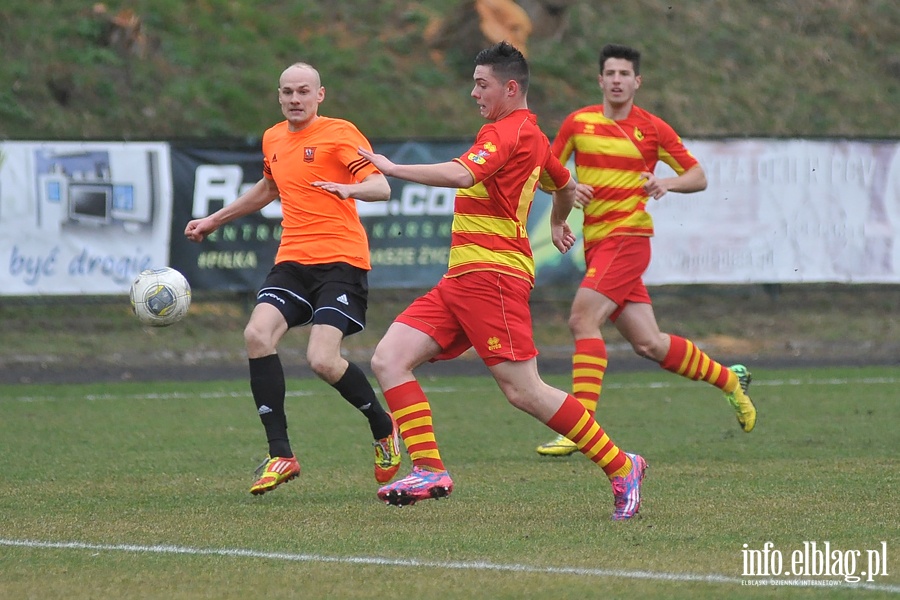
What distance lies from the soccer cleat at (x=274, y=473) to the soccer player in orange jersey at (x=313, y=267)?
0.15 metres

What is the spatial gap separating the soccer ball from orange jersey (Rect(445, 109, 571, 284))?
183cm

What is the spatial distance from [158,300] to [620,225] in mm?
2941

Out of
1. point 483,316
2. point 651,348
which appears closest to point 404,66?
point 651,348

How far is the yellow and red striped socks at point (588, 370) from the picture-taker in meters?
8.29

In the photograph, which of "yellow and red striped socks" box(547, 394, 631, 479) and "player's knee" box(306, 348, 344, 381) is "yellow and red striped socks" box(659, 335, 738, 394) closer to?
"player's knee" box(306, 348, 344, 381)

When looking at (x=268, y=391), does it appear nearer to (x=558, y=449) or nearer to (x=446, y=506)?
(x=446, y=506)

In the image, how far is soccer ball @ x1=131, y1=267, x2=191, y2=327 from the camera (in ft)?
23.6

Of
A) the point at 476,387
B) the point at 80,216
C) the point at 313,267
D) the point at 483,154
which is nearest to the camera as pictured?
the point at 483,154

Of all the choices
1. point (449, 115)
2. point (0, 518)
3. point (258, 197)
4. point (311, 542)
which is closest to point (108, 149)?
point (449, 115)

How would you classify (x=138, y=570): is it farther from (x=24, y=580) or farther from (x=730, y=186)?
(x=730, y=186)

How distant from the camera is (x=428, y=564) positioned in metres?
4.96

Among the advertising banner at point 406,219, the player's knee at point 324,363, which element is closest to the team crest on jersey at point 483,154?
the player's knee at point 324,363

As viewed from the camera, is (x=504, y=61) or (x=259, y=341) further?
(x=259, y=341)

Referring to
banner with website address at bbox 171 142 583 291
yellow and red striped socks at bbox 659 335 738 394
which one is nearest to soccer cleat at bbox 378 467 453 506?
yellow and red striped socks at bbox 659 335 738 394
